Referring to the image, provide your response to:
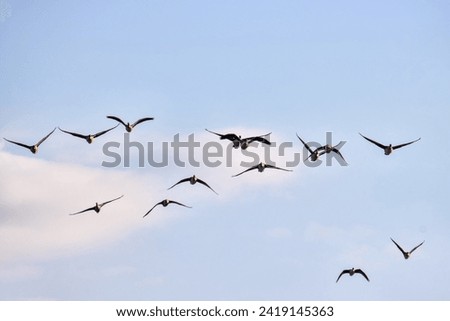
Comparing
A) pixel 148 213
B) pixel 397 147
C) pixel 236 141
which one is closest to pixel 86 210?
pixel 148 213

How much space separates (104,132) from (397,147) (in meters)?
16.5
